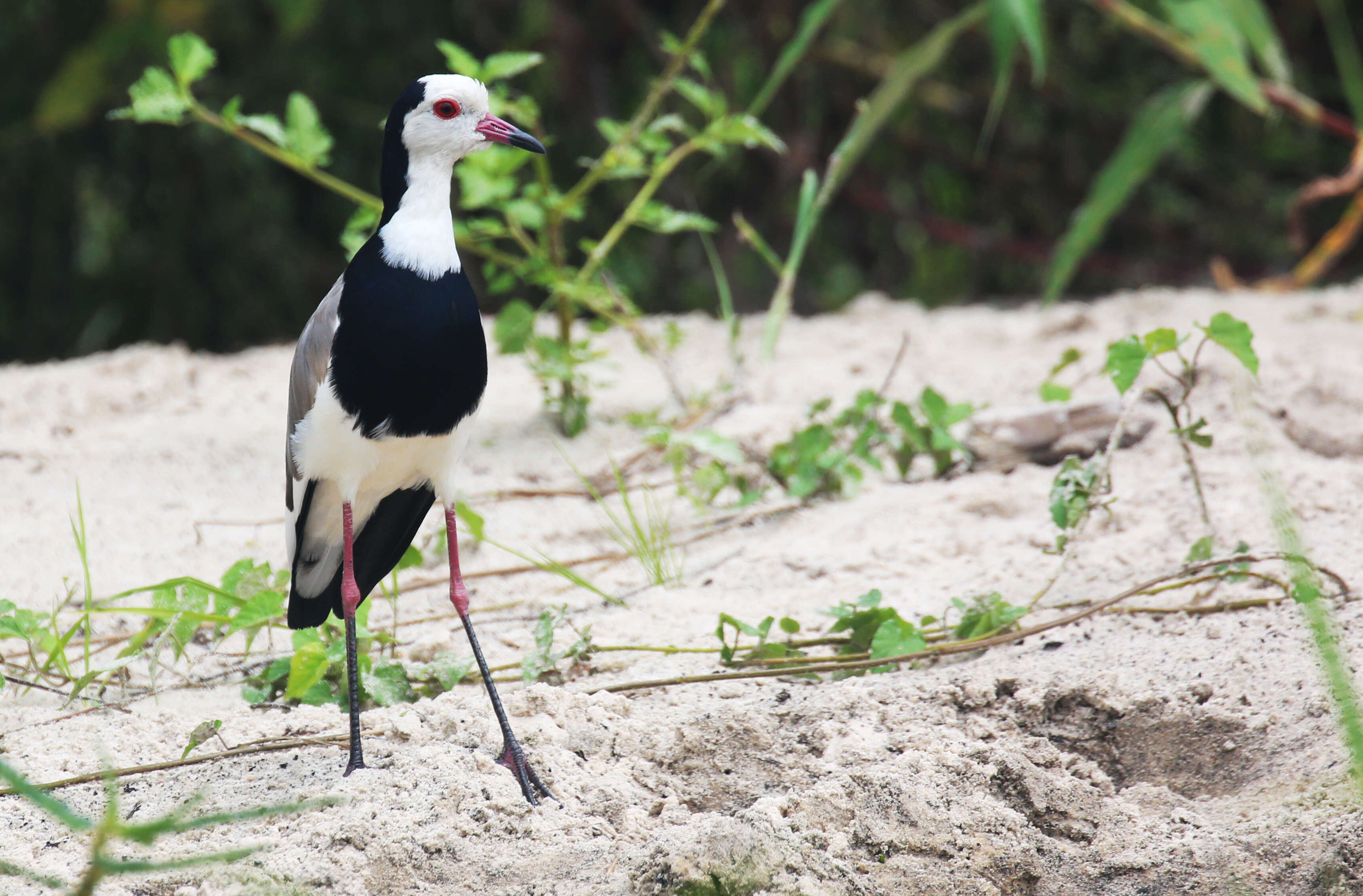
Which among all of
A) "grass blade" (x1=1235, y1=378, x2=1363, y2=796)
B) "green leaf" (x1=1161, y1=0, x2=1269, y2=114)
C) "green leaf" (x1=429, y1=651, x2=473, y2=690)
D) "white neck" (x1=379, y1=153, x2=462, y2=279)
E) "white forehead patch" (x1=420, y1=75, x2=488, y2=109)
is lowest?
"grass blade" (x1=1235, y1=378, x2=1363, y2=796)

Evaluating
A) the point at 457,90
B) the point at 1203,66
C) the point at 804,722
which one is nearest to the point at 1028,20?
the point at 1203,66

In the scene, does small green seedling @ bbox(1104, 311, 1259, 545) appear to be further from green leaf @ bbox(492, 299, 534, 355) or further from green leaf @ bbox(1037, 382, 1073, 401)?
green leaf @ bbox(492, 299, 534, 355)

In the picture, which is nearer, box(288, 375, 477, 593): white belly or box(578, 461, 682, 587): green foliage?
box(288, 375, 477, 593): white belly

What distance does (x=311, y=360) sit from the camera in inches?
83.7

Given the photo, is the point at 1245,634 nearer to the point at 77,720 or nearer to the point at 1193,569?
the point at 1193,569

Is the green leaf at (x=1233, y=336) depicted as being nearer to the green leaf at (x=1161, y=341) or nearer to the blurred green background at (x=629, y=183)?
the green leaf at (x=1161, y=341)

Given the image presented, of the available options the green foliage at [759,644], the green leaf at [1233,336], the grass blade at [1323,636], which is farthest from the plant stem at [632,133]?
the grass blade at [1323,636]

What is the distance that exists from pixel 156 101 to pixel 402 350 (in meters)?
1.30

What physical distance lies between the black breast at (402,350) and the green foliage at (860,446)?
1.13 m

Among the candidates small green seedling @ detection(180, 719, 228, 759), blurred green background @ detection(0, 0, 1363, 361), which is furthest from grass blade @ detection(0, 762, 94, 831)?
blurred green background @ detection(0, 0, 1363, 361)

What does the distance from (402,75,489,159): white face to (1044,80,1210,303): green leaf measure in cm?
240

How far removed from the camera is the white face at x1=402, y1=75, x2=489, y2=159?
2.13 m

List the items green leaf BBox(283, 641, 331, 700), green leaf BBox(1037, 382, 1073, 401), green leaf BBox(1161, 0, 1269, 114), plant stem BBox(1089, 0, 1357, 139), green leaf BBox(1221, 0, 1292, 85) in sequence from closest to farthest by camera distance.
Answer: green leaf BBox(283, 641, 331, 700) → green leaf BBox(1037, 382, 1073, 401) → green leaf BBox(1161, 0, 1269, 114) → green leaf BBox(1221, 0, 1292, 85) → plant stem BBox(1089, 0, 1357, 139)

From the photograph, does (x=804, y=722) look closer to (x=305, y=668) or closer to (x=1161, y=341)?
(x=305, y=668)
